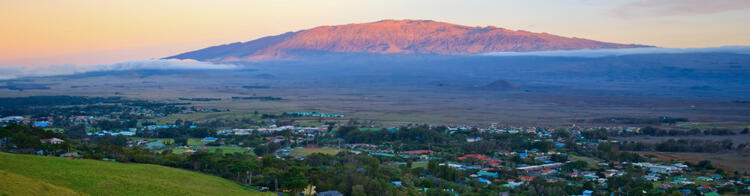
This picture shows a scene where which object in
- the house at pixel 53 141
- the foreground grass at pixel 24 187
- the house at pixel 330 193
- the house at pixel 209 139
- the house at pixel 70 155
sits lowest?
the house at pixel 209 139

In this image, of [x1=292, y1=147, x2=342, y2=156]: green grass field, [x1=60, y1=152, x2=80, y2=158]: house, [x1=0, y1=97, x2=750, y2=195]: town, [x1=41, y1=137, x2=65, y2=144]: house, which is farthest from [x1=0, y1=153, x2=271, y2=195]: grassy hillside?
[x1=292, y1=147, x2=342, y2=156]: green grass field

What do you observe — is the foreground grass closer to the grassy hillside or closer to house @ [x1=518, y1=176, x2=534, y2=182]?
the grassy hillside

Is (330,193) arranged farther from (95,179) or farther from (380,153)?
(380,153)

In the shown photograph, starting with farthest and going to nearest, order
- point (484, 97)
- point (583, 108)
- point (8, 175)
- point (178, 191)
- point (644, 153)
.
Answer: point (484, 97) < point (583, 108) < point (644, 153) < point (178, 191) < point (8, 175)

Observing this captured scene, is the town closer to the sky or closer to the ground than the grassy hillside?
closer to the ground

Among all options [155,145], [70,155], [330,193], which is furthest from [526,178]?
[155,145]

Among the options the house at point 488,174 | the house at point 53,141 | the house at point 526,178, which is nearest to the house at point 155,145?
the house at point 53,141

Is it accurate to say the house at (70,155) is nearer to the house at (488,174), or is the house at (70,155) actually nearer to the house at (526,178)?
the house at (488,174)

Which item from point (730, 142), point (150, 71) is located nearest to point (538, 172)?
point (730, 142)

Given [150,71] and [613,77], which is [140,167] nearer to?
[613,77]
